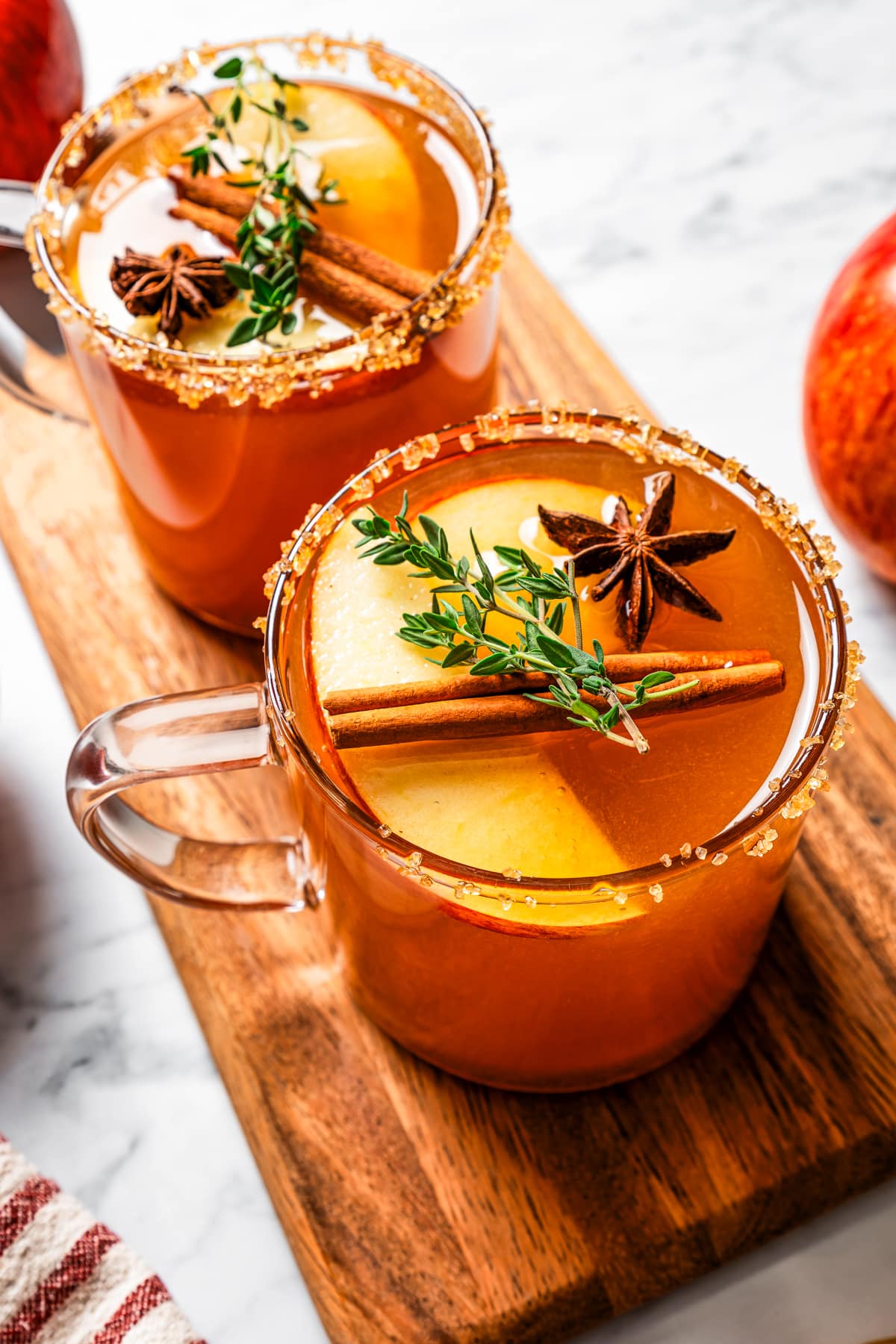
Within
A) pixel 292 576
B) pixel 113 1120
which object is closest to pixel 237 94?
pixel 292 576

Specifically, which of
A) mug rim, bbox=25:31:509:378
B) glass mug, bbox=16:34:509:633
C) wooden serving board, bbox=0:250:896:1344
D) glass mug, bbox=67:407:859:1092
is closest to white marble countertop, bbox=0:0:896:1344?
wooden serving board, bbox=0:250:896:1344

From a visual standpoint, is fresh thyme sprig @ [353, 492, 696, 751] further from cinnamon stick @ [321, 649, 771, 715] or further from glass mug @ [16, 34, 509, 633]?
glass mug @ [16, 34, 509, 633]

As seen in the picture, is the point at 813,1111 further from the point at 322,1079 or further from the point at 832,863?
the point at 322,1079

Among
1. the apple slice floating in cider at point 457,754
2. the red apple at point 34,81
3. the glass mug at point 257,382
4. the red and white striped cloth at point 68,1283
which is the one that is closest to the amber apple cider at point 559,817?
the apple slice floating in cider at point 457,754

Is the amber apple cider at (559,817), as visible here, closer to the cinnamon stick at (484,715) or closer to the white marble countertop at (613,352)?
the cinnamon stick at (484,715)

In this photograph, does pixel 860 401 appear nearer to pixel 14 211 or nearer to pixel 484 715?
pixel 484 715

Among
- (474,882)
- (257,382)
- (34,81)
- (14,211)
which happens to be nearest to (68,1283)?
(474,882)

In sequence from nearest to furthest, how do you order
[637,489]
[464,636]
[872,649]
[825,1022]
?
1. [464,636]
2. [637,489]
3. [825,1022]
4. [872,649]
